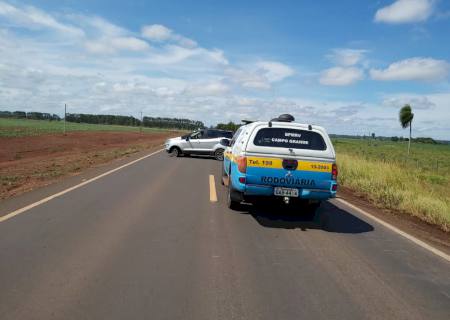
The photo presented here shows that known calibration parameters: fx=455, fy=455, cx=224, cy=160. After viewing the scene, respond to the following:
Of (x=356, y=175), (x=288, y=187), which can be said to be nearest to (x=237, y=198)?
(x=288, y=187)

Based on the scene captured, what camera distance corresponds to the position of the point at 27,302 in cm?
418

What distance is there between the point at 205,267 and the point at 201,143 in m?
18.9

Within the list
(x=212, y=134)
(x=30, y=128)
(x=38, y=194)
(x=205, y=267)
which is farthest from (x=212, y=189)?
(x=30, y=128)

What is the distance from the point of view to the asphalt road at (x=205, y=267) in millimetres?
4254

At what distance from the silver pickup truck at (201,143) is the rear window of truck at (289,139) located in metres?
15.4

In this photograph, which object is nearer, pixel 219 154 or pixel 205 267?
pixel 205 267

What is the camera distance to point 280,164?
8.10 m

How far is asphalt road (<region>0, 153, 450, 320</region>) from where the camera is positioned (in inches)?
167

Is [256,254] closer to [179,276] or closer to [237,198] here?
[179,276]

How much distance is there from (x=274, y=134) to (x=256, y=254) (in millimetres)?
3135

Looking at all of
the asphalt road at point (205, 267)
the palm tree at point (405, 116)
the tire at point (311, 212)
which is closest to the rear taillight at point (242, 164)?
the asphalt road at point (205, 267)

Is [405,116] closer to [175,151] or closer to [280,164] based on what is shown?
[175,151]

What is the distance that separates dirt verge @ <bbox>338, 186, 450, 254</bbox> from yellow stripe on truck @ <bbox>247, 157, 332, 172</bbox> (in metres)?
1.94

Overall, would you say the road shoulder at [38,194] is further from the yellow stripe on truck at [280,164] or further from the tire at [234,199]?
the yellow stripe on truck at [280,164]
